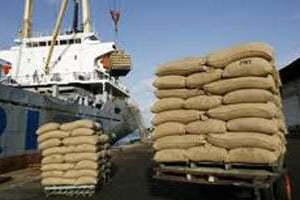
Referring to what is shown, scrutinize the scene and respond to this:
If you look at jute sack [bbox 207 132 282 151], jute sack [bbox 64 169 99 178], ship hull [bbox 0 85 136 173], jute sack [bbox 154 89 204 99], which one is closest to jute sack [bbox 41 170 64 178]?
jute sack [bbox 64 169 99 178]

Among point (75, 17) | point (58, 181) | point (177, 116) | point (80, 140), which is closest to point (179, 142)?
point (177, 116)

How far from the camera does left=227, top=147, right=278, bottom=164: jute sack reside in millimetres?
5840

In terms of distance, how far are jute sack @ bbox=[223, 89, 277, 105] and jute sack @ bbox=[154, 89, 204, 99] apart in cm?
51

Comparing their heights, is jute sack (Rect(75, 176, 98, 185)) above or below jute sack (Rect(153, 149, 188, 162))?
below

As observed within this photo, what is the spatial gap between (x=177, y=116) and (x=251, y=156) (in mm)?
1488

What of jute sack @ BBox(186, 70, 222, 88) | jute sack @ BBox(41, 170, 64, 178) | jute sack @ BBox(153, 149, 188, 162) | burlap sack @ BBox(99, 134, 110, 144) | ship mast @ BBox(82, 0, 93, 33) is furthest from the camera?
ship mast @ BBox(82, 0, 93, 33)

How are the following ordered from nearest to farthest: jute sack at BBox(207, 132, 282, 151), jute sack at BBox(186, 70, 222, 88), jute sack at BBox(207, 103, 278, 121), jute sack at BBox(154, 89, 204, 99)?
jute sack at BBox(207, 132, 282, 151), jute sack at BBox(207, 103, 278, 121), jute sack at BBox(186, 70, 222, 88), jute sack at BBox(154, 89, 204, 99)

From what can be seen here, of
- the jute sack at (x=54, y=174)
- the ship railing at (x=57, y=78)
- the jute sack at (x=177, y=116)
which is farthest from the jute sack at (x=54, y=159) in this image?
the ship railing at (x=57, y=78)

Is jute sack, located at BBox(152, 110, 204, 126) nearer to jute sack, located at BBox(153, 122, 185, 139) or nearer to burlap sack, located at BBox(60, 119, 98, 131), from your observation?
jute sack, located at BBox(153, 122, 185, 139)

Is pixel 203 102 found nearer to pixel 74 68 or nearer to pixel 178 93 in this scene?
pixel 178 93

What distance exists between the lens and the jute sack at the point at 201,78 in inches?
259

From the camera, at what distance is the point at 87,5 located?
36.7 m

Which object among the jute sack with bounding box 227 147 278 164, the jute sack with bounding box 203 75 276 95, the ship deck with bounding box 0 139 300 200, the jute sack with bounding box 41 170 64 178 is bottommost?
the ship deck with bounding box 0 139 300 200

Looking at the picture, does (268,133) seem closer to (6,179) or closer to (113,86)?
(6,179)
